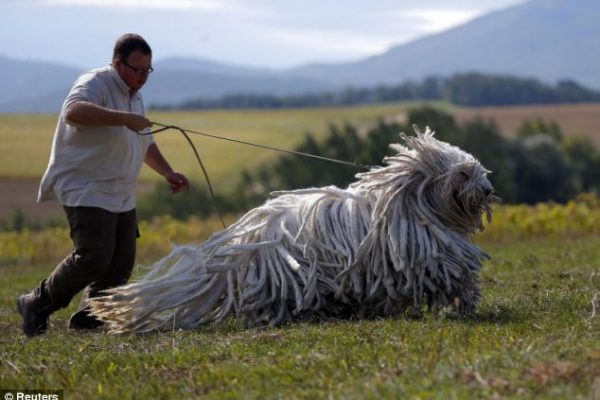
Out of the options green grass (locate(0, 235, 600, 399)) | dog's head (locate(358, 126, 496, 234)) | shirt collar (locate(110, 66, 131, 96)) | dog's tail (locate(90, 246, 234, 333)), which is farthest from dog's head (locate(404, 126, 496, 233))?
shirt collar (locate(110, 66, 131, 96))

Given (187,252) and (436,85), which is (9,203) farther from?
(436,85)

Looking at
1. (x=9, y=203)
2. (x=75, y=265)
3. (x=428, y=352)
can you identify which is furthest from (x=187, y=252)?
(x=9, y=203)

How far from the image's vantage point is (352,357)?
6.13 meters

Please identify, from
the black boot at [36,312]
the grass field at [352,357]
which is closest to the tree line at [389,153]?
the black boot at [36,312]

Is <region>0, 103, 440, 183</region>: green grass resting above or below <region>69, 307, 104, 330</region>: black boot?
below

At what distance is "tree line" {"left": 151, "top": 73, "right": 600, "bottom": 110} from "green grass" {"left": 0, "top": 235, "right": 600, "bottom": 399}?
10561 centimetres

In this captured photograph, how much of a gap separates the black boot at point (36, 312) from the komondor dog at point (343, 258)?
523 mm

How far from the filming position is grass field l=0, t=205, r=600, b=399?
536 centimetres

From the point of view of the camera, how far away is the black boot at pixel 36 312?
859 cm

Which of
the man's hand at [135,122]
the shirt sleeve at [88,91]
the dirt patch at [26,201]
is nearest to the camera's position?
the man's hand at [135,122]

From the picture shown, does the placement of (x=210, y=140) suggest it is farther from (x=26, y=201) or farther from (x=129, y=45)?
(x=129, y=45)

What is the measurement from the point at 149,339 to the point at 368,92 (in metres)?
159

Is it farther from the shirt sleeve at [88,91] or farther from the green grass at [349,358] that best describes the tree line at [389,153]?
the green grass at [349,358]

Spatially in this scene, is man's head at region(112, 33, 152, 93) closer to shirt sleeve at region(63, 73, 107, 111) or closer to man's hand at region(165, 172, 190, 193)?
shirt sleeve at region(63, 73, 107, 111)
